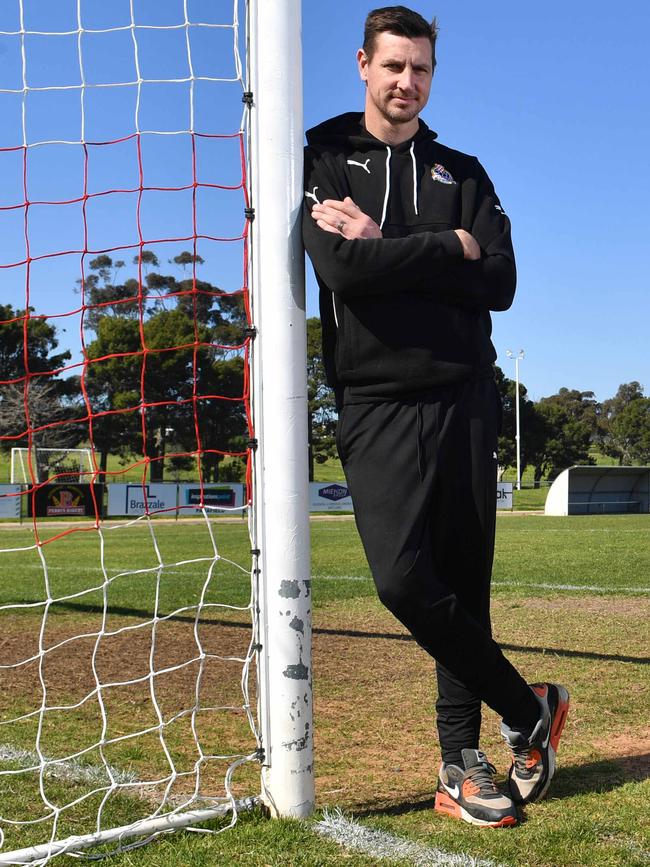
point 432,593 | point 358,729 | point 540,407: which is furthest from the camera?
point 540,407

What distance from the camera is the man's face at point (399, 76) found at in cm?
283

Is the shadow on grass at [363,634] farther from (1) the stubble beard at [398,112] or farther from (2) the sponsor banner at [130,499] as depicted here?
(2) the sponsor banner at [130,499]

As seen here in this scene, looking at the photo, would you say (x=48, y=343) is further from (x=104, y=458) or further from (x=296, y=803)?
(x=296, y=803)

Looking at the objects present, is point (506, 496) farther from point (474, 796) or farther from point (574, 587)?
point (474, 796)

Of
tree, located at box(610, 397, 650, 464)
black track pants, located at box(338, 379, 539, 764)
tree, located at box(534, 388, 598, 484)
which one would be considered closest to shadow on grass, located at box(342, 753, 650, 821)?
black track pants, located at box(338, 379, 539, 764)

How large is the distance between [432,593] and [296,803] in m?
0.74

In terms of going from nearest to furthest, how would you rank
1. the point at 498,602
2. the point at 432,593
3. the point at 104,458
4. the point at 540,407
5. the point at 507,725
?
the point at 432,593 → the point at 507,725 → the point at 498,602 → the point at 104,458 → the point at 540,407

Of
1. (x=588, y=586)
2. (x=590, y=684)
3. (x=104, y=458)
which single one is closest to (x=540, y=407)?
(x=104, y=458)

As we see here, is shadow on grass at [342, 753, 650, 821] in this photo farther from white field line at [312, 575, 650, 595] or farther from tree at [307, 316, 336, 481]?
tree at [307, 316, 336, 481]

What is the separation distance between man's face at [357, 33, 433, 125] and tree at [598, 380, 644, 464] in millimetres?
86782

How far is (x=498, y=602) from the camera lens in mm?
8031

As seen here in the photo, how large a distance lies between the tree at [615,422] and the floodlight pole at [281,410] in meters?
86.9

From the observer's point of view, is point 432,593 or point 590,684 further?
point 590,684

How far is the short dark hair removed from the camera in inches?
112
